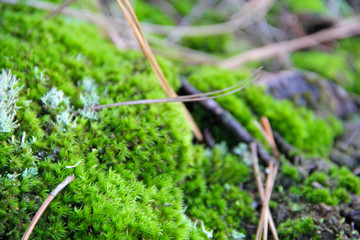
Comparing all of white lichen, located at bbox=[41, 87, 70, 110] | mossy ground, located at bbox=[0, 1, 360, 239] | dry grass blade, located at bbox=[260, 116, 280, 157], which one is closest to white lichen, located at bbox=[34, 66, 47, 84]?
mossy ground, located at bbox=[0, 1, 360, 239]

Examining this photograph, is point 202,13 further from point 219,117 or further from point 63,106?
point 63,106

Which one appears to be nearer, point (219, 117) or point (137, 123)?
point (137, 123)

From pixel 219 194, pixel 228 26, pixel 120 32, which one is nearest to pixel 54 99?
pixel 219 194

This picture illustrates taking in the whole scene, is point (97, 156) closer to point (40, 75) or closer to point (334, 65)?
point (40, 75)

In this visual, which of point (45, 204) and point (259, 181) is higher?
point (45, 204)

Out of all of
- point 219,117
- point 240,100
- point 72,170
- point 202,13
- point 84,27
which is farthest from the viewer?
point 202,13

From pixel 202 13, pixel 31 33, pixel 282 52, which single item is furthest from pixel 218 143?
pixel 202 13
